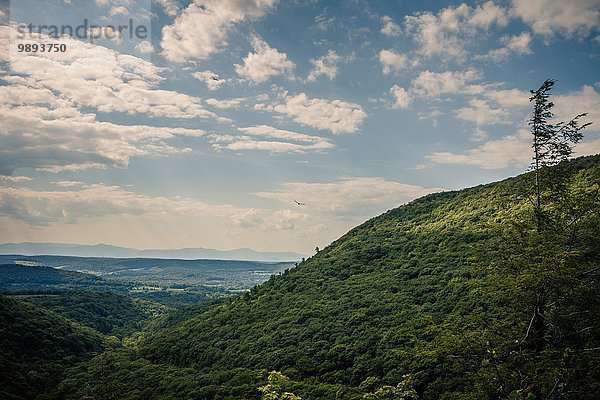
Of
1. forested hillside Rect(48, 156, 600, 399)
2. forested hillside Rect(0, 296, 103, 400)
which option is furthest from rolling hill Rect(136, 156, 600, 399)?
forested hillside Rect(0, 296, 103, 400)

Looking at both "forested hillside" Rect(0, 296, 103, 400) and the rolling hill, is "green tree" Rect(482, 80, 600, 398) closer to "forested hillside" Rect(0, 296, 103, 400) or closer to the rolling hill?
the rolling hill

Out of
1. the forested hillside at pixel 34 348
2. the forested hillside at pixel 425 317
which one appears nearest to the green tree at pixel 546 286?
the forested hillside at pixel 425 317

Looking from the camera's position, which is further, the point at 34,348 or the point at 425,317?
the point at 34,348

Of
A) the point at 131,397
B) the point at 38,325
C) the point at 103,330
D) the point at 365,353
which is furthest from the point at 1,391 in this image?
the point at 103,330

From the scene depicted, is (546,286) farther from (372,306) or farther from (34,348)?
(34,348)

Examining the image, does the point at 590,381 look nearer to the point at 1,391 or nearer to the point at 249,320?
the point at 249,320

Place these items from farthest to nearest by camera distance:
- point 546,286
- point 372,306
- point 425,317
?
point 372,306, point 425,317, point 546,286

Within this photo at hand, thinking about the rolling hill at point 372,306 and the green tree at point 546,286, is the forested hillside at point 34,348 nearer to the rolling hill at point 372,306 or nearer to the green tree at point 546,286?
the rolling hill at point 372,306

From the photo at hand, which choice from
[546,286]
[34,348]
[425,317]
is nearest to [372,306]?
[425,317]

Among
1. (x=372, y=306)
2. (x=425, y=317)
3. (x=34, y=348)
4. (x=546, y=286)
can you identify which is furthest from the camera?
(x=34, y=348)
